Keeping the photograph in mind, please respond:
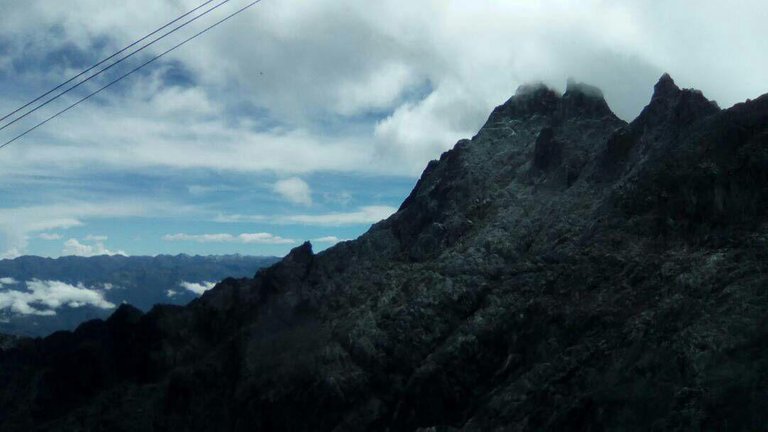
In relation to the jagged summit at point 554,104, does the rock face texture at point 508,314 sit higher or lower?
lower

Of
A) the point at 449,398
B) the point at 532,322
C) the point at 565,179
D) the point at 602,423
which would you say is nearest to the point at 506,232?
the point at 565,179

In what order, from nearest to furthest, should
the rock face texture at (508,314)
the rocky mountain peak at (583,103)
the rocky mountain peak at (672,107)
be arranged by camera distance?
1. the rock face texture at (508,314)
2. the rocky mountain peak at (672,107)
3. the rocky mountain peak at (583,103)

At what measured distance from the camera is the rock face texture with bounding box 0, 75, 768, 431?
30.2 metres

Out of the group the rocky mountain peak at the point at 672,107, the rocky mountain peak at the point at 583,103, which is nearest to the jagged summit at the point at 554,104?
the rocky mountain peak at the point at 583,103

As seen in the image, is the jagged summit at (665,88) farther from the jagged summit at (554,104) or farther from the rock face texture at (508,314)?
the jagged summit at (554,104)

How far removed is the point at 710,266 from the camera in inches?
1303

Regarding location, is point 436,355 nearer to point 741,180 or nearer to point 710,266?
point 710,266

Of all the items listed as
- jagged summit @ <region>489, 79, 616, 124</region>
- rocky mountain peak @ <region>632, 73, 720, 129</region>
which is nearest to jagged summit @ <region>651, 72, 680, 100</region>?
rocky mountain peak @ <region>632, 73, 720, 129</region>

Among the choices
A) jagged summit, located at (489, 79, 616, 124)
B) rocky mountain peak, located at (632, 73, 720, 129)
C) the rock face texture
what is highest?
jagged summit, located at (489, 79, 616, 124)

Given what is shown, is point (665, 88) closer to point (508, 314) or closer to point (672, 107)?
point (672, 107)

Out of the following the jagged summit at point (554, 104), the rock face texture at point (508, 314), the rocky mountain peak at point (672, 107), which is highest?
the jagged summit at point (554, 104)

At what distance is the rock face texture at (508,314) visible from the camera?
30172 millimetres

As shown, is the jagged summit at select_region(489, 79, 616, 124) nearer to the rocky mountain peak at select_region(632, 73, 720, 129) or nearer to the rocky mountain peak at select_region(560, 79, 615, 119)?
the rocky mountain peak at select_region(560, 79, 615, 119)

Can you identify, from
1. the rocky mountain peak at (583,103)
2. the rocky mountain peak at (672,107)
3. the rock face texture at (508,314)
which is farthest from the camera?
the rocky mountain peak at (583,103)
